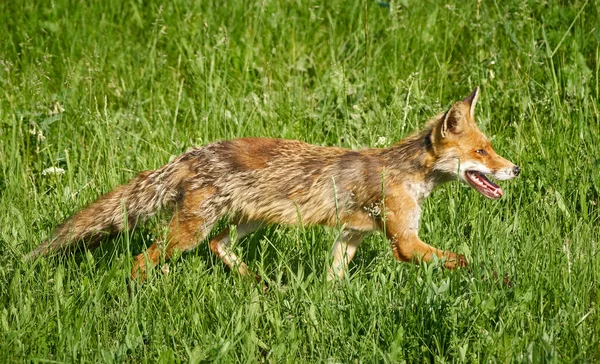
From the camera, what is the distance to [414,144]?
242 inches

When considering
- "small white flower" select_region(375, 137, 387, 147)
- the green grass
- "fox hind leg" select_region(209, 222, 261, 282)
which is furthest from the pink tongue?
"fox hind leg" select_region(209, 222, 261, 282)

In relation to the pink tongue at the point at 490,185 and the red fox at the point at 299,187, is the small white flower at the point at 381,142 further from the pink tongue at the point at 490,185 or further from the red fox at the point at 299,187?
the pink tongue at the point at 490,185

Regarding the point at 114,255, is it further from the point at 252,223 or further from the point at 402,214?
the point at 402,214

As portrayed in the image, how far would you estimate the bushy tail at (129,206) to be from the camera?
19.6ft

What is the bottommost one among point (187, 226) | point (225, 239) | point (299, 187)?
point (225, 239)

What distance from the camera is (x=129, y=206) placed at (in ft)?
20.0

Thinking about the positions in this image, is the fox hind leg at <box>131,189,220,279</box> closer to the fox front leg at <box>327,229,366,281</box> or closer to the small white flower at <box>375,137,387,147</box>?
the fox front leg at <box>327,229,366,281</box>

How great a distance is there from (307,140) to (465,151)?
1.77 metres

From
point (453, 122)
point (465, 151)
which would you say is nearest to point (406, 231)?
point (465, 151)

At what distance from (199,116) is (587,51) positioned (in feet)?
11.2

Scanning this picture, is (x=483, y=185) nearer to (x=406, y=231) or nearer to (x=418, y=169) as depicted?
(x=418, y=169)

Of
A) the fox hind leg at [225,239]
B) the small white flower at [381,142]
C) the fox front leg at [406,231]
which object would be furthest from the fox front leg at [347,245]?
the small white flower at [381,142]

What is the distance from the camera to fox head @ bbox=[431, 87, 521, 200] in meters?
5.89

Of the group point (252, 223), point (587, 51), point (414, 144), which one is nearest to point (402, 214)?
point (414, 144)
